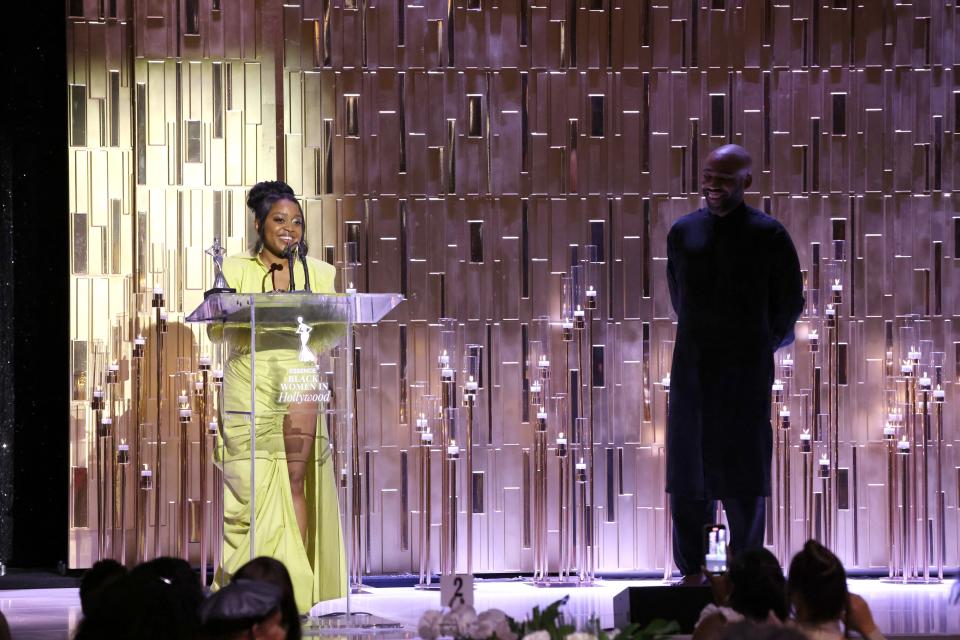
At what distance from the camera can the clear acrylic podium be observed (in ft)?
17.1

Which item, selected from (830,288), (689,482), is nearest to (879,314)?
(830,288)

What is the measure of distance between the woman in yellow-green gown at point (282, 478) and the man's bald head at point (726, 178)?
5.45 ft

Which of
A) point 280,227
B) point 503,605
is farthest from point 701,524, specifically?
point 280,227

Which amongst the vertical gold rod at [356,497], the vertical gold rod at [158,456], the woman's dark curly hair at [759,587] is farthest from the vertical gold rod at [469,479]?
the woman's dark curly hair at [759,587]

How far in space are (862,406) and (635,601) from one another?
3.13m

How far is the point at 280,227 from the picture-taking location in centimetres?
558

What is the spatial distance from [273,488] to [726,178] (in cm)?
210

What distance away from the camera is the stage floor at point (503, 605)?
5.71 metres

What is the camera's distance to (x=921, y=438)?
24.1ft

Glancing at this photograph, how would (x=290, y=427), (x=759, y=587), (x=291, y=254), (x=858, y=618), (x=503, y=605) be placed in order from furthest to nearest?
(x=503, y=605)
(x=291, y=254)
(x=290, y=427)
(x=858, y=618)
(x=759, y=587)

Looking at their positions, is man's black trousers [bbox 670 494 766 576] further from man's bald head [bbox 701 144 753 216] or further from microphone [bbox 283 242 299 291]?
microphone [bbox 283 242 299 291]

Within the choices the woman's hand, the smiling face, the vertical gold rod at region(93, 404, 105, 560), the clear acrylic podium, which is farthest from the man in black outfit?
the vertical gold rod at region(93, 404, 105, 560)

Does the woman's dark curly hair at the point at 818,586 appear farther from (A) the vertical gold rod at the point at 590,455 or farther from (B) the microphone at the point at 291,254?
(A) the vertical gold rod at the point at 590,455

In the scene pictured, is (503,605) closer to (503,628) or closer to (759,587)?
(759,587)
